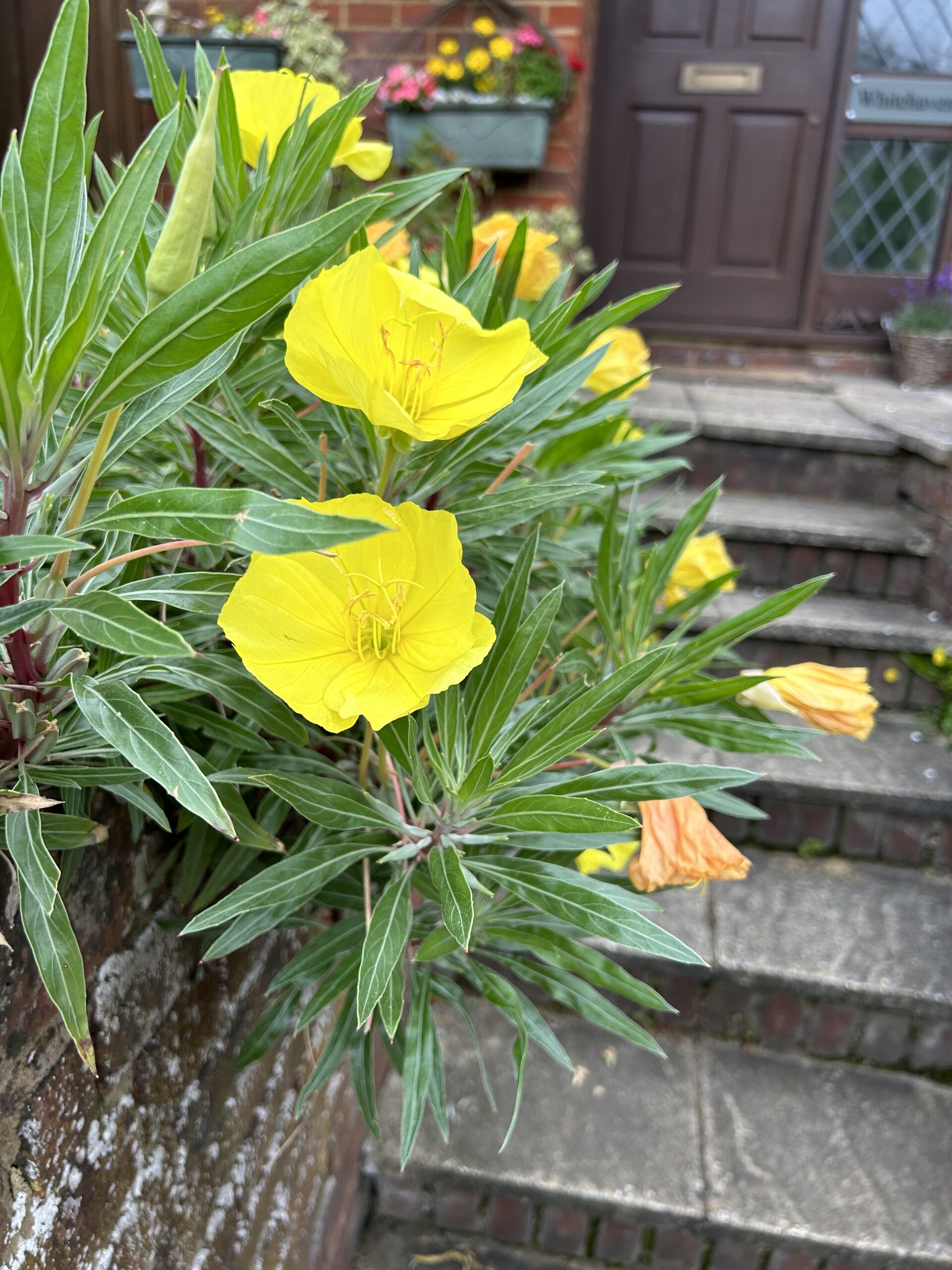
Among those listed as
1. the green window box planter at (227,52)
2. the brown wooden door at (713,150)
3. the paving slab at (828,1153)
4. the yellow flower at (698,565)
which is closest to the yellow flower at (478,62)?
the green window box planter at (227,52)

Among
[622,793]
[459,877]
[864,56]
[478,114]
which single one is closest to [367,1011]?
[459,877]

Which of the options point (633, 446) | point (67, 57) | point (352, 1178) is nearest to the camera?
point (67, 57)

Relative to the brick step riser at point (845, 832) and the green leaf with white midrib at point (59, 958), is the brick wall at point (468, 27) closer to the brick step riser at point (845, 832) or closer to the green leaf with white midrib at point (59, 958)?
the brick step riser at point (845, 832)

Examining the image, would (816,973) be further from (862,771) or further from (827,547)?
(827,547)

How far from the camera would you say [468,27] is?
9.89 feet

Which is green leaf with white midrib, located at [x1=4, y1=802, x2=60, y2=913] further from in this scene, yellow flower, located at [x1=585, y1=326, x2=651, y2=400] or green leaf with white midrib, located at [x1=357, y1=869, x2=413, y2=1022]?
yellow flower, located at [x1=585, y1=326, x2=651, y2=400]

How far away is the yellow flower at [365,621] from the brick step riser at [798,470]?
8.01 feet

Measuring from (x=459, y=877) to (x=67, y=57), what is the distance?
19.1 inches

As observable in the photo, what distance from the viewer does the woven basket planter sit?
3.51 meters

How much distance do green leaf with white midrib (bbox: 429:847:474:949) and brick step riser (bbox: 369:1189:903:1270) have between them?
1.24 meters

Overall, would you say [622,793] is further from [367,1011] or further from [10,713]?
[10,713]

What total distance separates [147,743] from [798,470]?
275 centimetres

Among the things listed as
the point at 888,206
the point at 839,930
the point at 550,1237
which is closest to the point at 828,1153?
the point at 839,930

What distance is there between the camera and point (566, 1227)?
159cm
